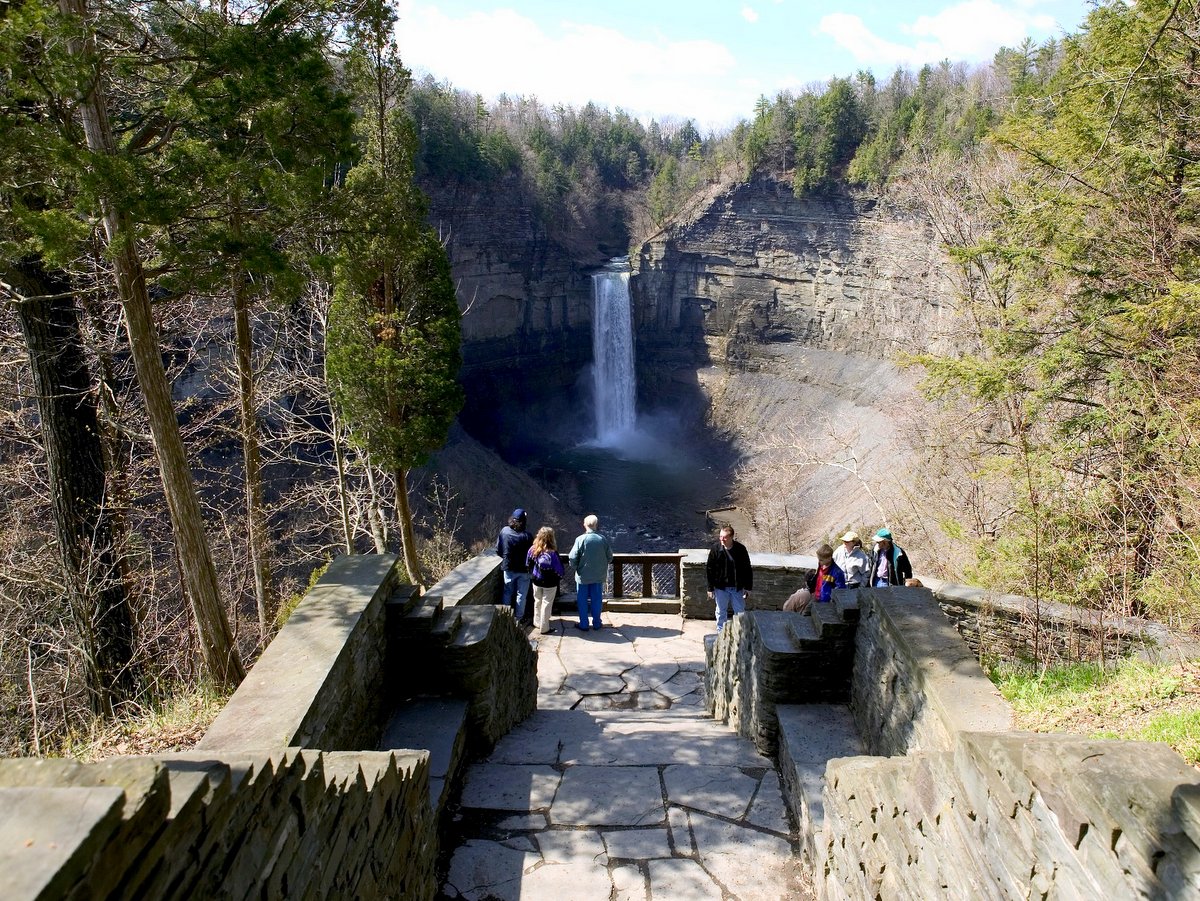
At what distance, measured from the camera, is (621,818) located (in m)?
4.54

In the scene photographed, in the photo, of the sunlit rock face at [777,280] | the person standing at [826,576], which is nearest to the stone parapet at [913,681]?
the person standing at [826,576]

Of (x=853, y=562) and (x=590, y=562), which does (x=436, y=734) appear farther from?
(x=853, y=562)

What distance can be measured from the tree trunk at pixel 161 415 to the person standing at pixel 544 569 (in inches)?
118

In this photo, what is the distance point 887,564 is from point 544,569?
11.5 ft

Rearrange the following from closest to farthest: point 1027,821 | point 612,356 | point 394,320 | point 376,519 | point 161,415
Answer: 1. point 1027,821
2. point 161,415
3. point 394,320
4. point 376,519
5. point 612,356

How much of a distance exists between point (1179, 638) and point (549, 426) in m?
39.9

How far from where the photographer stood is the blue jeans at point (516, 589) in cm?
872

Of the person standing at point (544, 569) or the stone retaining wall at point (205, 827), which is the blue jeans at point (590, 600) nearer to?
Result: the person standing at point (544, 569)

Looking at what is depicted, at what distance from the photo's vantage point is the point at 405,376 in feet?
31.0

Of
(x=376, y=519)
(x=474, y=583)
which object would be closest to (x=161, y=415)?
(x=474, y=583)

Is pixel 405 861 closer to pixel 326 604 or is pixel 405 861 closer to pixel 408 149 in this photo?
pixel 326 604

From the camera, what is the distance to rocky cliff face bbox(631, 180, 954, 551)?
30.7 m

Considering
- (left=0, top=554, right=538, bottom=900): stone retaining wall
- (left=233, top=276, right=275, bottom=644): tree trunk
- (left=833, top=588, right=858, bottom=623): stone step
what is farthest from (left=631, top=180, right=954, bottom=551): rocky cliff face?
(left=0, top=554, right=538, bottom=900): stone retaining wall

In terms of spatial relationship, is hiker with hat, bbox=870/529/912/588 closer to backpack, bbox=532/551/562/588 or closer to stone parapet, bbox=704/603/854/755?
stone parapet, bbox=704/603/854/755
